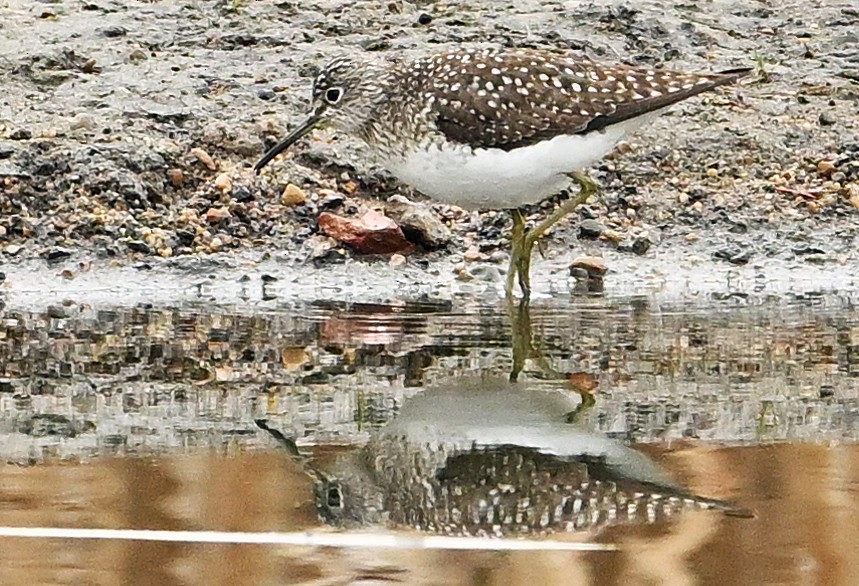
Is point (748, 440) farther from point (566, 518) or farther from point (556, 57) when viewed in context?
point (556, 57)

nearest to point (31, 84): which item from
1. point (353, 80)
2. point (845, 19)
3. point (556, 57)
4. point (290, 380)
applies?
point (353, 80)

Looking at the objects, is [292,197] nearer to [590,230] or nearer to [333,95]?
[333,95]

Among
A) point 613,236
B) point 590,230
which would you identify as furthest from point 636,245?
point 590,230

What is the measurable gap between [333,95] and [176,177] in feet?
3.42

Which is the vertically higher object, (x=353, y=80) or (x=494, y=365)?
(x=353, y=80)

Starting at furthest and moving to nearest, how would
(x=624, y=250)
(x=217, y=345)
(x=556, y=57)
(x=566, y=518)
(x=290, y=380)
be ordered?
1. (x=624, y=250)
2. (x=556, y=57)
3. (x=217, y=345)
4. (x=290, y=380)
5. (x=566, y=518)

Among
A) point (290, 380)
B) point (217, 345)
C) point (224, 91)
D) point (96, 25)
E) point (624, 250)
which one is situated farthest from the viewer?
point (96, 25)

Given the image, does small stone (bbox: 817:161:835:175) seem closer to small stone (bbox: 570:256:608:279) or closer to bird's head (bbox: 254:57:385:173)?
small stone (bbox: 570:256:608:279)

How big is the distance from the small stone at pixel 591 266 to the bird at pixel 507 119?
0.35 metres

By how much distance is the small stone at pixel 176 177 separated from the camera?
782 centimetres

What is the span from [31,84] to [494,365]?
4.04 m

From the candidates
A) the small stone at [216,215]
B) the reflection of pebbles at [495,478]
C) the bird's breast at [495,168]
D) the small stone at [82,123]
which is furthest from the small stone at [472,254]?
the reflection of pebbles at [495,478]

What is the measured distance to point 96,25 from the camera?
928cm

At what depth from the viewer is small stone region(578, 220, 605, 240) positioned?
7664 mm
